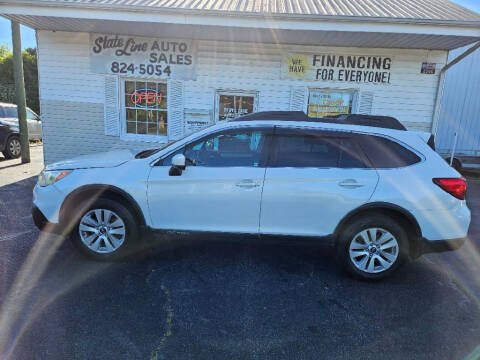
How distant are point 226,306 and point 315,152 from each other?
179cm

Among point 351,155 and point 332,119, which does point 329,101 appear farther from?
point 351,155

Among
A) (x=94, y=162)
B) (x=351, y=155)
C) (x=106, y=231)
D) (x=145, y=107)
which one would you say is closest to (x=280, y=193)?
(x=351, y=155)

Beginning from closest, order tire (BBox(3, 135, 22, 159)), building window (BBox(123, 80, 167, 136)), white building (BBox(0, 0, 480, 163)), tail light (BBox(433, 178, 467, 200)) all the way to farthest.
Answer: tail light (BBox(433, 178, 467, 200)), white building (BBox(0, 0, 480, 163)), building window (BBox(123, 80, 167, 136)), tire (BBox(3, 135, 22, 159))

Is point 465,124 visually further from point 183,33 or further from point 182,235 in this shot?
point 182,235

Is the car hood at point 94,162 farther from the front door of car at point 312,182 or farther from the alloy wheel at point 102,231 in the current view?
the front door of car at point 312,182

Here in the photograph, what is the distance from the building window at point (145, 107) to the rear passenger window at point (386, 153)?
236 inches

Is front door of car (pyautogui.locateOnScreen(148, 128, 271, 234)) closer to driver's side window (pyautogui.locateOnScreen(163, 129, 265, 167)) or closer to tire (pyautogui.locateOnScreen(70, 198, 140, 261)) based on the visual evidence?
driver's side window (pyautogui.locateOnScreen(163, 129, 265, 167))

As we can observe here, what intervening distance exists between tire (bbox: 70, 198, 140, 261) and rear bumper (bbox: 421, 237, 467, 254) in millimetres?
3092

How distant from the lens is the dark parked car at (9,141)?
367 inches

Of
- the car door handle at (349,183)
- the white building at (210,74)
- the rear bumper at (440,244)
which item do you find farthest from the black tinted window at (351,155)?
the white building at (210,74)

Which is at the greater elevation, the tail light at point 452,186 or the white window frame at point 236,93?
the white window frame at point 236,93

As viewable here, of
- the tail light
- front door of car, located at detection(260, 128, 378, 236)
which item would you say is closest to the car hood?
front door of car, located at detection(260, 128, 378, 236)

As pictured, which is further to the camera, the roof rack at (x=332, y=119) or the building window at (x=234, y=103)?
the building window at (x=234, y=103)

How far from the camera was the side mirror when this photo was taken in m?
3.14
